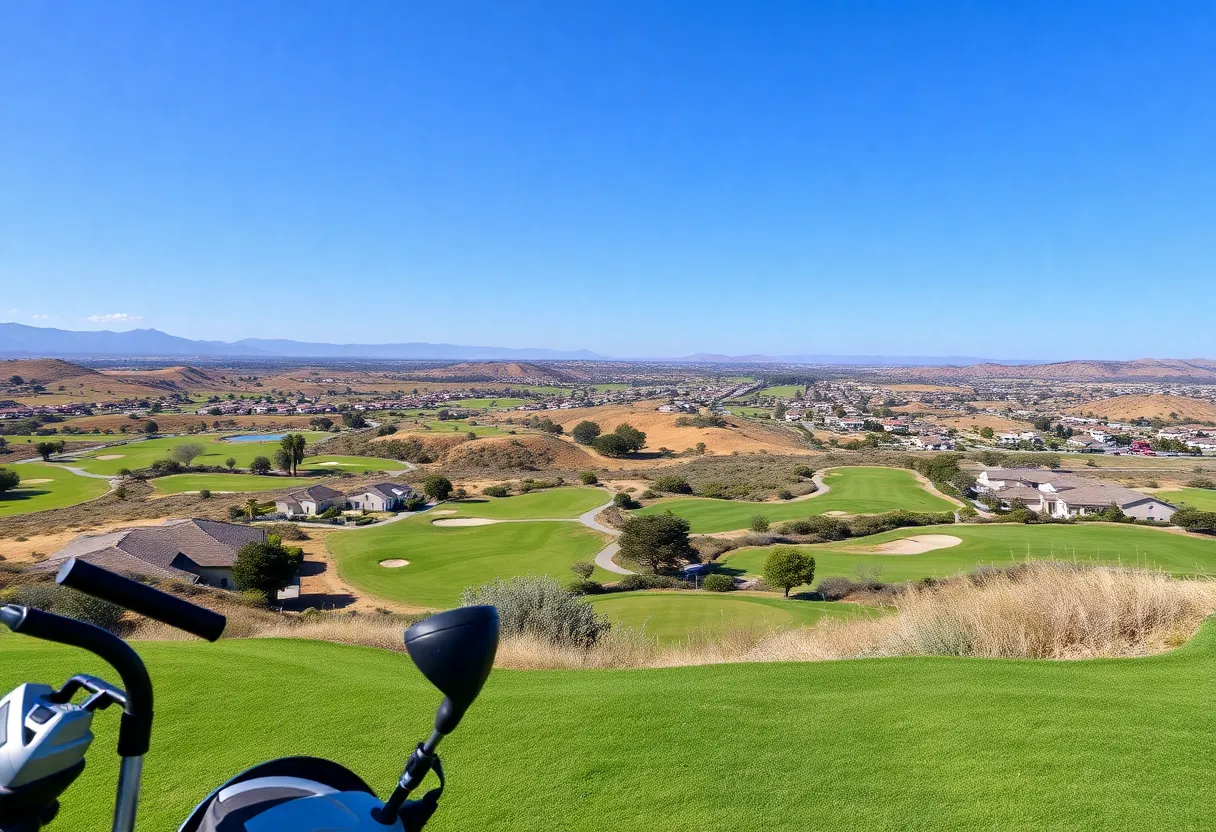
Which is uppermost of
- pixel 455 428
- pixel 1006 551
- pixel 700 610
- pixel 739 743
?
pixel 739 743

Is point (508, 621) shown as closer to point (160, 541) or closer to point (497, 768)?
point (497, 768)

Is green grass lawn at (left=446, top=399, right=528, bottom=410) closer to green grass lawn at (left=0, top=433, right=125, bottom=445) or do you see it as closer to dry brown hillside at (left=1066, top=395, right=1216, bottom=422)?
green grass lawn at (left=0, top=433, right=125, bottom=445)

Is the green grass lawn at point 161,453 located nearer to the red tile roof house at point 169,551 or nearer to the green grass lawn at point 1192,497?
the red tile roof house at point 169,551

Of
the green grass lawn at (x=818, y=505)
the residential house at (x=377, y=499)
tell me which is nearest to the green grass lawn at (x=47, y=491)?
the residential house at (x=377, y=499)

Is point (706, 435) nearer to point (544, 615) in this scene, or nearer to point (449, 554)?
point (449, 554)

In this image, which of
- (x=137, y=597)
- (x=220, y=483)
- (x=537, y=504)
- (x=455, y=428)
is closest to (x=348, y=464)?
(x=220, y=483)

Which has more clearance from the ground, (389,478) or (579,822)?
(579,822)

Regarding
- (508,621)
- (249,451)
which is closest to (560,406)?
(249,451)
